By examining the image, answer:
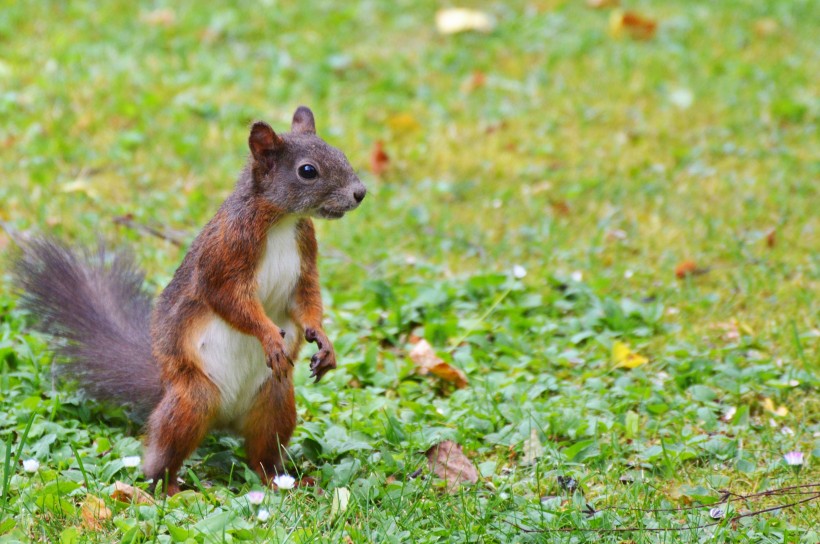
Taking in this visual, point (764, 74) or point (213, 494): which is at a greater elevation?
point (213, 494)

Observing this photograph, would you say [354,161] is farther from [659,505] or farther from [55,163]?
[659,505]

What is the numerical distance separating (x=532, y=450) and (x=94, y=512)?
1.19 metres

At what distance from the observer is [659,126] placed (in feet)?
18.4

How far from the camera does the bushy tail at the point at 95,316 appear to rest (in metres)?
2.93

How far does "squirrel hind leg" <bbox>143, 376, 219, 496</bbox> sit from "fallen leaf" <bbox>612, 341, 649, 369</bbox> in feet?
4.78

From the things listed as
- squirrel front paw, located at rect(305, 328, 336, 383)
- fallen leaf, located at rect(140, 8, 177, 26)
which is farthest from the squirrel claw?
fallen leaf, located at rect(140, 8, 177, 26)

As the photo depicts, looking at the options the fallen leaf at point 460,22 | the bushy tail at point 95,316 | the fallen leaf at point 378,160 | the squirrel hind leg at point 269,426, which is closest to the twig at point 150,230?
the bushy tail at point 95,316

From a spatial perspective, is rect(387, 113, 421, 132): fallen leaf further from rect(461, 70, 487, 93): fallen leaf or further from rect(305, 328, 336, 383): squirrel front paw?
rect(305, 328, 336, 383): squirrel front paw

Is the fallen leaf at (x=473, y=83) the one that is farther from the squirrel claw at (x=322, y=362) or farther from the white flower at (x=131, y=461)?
the white flower at (x=131, y=461)

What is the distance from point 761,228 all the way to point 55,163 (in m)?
3.24

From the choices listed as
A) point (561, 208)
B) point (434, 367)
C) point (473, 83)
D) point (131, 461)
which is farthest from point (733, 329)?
point (473, 83)

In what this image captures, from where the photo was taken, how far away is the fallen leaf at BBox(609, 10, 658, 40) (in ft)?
21.7

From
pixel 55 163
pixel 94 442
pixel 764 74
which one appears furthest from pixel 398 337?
pixel 764 74

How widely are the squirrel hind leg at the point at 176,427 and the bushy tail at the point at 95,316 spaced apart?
190 mm
